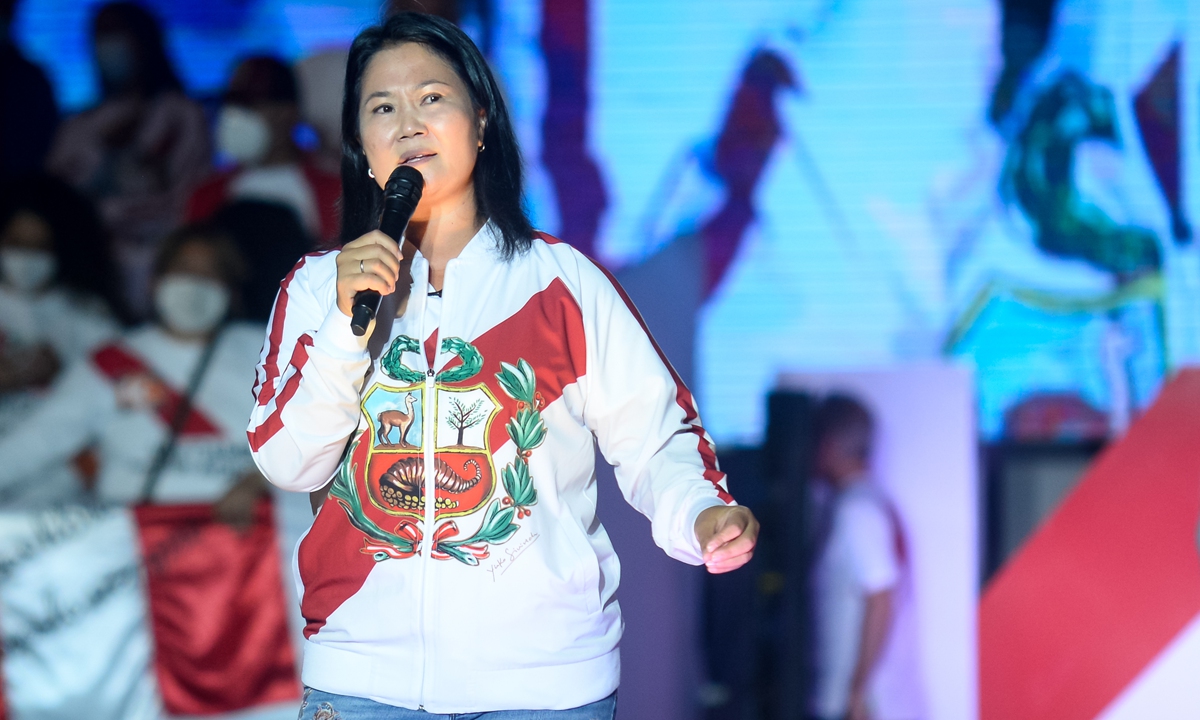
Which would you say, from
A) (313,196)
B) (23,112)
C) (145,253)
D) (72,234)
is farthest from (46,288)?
(23,112)

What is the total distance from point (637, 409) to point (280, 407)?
459 mm

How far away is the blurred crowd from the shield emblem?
1.62m

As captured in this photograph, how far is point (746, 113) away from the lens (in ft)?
14.0

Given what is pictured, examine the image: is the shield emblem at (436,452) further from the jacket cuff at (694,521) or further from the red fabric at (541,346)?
the jacket cuff at (694,521)

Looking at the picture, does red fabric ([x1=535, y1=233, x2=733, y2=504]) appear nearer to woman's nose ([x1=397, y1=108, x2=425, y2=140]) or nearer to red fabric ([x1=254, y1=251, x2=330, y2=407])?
woman's nose ([x1=397, y1=108, x2=425, y2=140])

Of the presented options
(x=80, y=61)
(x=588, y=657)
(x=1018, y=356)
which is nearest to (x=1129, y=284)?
(x=1018, y=356)

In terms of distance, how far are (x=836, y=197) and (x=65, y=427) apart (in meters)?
2.70

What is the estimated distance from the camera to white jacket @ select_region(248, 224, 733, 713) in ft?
4.58

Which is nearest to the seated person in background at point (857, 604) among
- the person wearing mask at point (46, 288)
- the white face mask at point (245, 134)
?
the white face mask at point (245, 134)

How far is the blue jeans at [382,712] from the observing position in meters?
1.40

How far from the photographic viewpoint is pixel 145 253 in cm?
397

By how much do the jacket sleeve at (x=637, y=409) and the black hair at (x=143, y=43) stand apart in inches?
126

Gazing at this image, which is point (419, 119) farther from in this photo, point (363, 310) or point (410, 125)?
point (363, 310)

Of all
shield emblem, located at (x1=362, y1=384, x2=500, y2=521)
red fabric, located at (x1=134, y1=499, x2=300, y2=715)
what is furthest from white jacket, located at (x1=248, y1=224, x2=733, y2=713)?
red fabric, located at (x1=134, y1=499, x2=300, y2=715)
